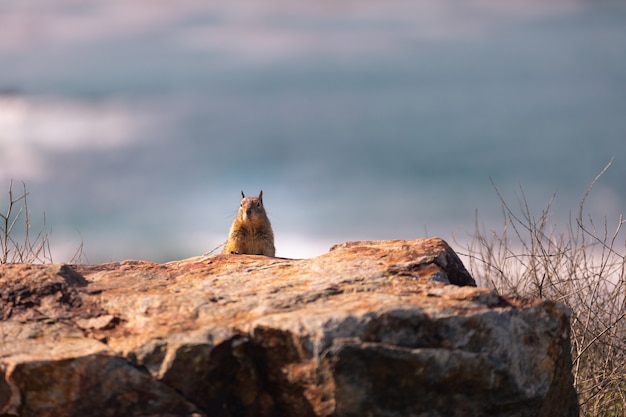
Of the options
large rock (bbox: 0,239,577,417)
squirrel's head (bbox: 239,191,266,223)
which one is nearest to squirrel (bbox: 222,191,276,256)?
squirrel's head (bbox: 239,191,266,223)

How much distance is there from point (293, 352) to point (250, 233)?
718cm

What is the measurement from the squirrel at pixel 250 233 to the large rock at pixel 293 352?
5.93 metres

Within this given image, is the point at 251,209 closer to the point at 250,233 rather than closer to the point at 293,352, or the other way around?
the point at 250,233

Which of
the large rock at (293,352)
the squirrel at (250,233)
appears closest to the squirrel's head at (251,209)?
the squirrel at (250,233)

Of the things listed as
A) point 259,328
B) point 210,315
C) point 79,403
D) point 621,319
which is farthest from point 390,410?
point 621,319

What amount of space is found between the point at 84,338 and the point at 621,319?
719cm

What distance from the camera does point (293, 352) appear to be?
5.55m

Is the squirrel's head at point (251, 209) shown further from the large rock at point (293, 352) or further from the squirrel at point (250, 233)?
the large rock at point (293, 352)

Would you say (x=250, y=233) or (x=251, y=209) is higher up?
(x=251, y=209)

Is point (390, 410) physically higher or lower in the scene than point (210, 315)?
lower

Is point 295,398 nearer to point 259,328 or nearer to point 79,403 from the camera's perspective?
point 259,328

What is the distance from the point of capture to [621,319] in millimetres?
10156

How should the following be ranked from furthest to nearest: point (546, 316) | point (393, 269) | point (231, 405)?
point (393, 269)
point (546, 316)
point (231, 405)

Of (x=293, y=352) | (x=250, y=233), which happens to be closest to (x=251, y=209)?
(x=250, y=233)
